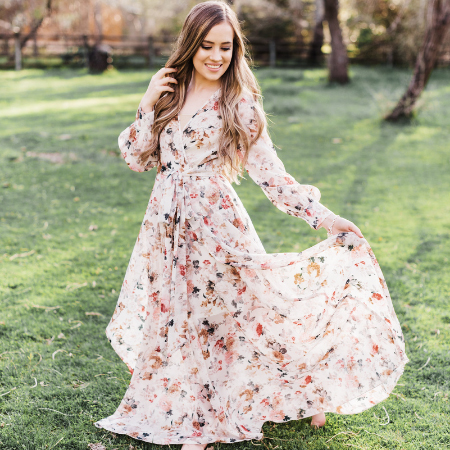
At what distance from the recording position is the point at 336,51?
14336 mm

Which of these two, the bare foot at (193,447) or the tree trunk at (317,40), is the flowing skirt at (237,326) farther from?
the tree trunk at (317,40)

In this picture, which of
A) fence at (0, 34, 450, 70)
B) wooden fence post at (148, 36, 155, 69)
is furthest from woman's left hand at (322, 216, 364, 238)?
wooden fence post at (148, 36, 155, 69)

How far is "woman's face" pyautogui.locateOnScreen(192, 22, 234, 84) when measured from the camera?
231 centimetres

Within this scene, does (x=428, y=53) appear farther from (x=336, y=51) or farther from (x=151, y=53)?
(x=151, y=53)

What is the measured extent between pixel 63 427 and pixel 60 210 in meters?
3.62


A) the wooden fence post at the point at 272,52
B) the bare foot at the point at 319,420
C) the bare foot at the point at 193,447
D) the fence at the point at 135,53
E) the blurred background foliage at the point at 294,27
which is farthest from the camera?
the wooden fence post at the point at 272,52

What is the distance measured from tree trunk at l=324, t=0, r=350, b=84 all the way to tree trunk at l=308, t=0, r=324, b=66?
466cm

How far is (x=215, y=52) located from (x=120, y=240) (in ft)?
10.1

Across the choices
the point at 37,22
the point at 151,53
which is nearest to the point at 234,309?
the point at 151,53

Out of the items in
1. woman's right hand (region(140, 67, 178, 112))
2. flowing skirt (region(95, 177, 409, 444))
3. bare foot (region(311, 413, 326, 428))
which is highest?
woman's right hand (region(140, 67, 178, 112))

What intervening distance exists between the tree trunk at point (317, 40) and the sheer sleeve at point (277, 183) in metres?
17.9

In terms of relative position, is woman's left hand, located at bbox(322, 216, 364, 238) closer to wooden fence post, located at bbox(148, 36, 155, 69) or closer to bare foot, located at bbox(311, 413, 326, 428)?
bare foot, located at bbox(311, 413, 326, 428)

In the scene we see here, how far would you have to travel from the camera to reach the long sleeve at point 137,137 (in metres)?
2.40

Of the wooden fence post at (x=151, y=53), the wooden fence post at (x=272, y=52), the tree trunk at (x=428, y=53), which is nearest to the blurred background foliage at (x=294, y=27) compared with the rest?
the wooden fence post at (x=272, y=52)
